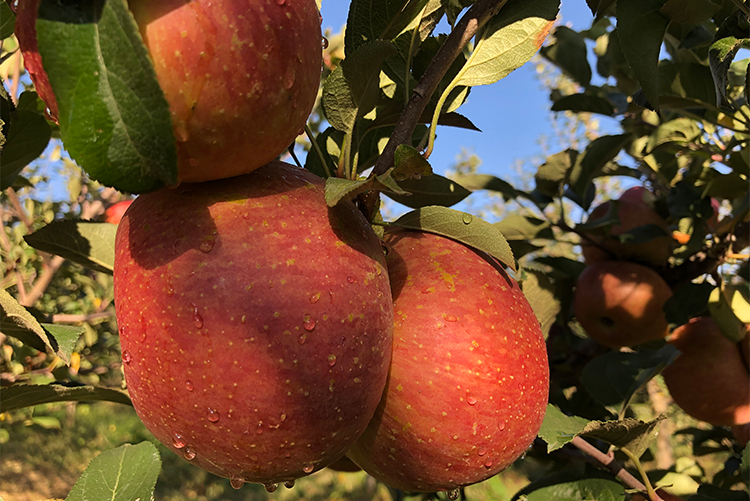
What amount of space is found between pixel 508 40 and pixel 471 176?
104cm

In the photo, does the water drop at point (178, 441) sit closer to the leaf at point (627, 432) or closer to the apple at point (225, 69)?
the apple at point (225, 69)

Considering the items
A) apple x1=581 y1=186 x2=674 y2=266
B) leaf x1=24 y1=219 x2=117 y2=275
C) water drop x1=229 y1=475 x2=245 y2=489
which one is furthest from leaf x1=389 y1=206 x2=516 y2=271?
apple x1=581 y1=186 x2=674 y2=266

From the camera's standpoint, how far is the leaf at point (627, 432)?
40.7 inches

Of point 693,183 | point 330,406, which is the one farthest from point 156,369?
point 693,183

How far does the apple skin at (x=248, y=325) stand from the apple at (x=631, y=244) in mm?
1546

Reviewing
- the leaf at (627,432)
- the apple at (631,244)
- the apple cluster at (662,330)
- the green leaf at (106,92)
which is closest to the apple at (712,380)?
the apple cluster at (662,330)

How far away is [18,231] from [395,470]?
2112 mm

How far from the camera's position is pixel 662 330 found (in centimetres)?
188

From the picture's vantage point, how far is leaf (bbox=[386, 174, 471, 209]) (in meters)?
1.01

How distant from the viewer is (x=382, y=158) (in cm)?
74

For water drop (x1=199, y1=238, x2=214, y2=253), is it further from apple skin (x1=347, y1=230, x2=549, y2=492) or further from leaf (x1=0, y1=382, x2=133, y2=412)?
leaf (x1=0, y1=382, x2=133, y2=412)

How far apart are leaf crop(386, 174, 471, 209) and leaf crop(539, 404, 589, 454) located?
0.45m

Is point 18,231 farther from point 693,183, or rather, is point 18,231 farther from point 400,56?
point 693,183

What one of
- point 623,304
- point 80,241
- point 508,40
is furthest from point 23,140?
point 623,304
